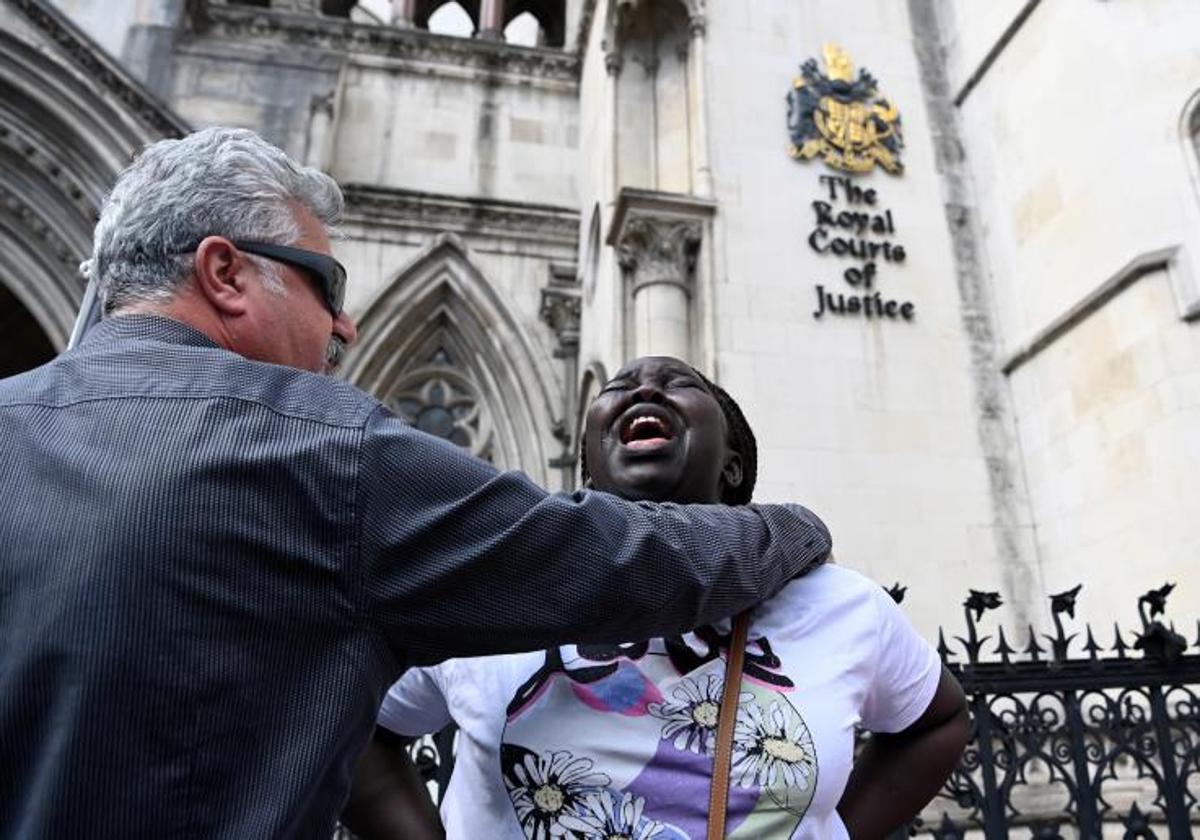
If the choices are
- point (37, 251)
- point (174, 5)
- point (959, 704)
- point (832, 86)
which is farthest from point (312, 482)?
point (174, 5)

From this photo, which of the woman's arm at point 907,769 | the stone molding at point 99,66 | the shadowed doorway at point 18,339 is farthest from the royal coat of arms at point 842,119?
the shadowed doorway at point 18,339

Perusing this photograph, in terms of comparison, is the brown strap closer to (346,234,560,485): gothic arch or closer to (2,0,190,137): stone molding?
(346,234,560,485): gothic arch

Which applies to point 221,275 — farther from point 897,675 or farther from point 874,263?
point 874,263

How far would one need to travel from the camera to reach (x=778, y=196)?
748 cm

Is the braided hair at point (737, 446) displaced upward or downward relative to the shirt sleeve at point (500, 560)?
upward

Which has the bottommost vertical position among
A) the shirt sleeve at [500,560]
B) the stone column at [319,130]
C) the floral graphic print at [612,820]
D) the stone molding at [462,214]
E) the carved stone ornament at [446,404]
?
the floral graphic print at [612,820]

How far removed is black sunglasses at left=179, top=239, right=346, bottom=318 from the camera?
4.05 ft

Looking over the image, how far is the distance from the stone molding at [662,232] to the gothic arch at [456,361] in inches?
154

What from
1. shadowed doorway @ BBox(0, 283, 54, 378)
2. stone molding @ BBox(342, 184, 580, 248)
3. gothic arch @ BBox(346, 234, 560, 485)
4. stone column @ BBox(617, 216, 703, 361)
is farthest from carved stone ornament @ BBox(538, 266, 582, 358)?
shadowed doorway @ BBox(0, 283, 54, 378)

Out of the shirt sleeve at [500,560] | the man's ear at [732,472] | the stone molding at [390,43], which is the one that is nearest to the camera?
the shirt sleeve at [500,560]

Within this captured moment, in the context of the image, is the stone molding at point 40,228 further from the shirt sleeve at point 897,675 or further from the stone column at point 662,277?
the shirt sleeve at point 897,675

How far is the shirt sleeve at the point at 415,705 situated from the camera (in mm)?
1616

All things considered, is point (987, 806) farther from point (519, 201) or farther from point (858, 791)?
point (519, 201)

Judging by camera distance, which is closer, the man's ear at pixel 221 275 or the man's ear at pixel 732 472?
the man's ear at pixel 221 275
